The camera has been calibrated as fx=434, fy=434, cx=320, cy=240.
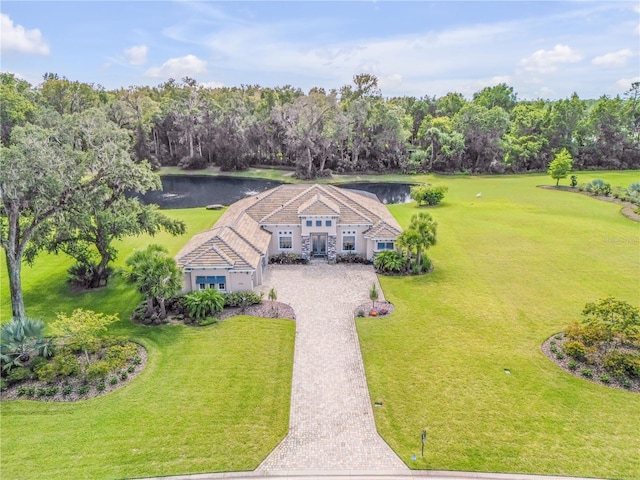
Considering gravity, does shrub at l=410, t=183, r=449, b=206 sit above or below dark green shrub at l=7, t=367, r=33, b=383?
above

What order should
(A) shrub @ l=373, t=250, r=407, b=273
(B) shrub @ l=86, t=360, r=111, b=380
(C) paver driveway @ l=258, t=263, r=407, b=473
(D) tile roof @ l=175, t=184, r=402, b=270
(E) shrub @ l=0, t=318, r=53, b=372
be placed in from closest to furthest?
(C) paver driveway @ l=258, t=263, r=407, b=473, (B) shrub @ l=86, t=360, r=111, b=380, (E) shrub @ l=0, t=318, r=53, b=372, (D) tile roof @ l=175, t=184, r=402, b=270, (A) shrub @ l=373, t=250, r=407, b=273

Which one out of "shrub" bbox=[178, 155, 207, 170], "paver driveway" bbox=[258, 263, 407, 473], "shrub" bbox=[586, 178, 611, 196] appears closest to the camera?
"paver driveway" bbox=[258, 263, 407, 473]

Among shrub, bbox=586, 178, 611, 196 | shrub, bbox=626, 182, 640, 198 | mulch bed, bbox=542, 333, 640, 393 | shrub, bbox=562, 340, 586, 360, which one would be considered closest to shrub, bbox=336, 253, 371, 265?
mulch bed, bbox=542, 333, 640, 393

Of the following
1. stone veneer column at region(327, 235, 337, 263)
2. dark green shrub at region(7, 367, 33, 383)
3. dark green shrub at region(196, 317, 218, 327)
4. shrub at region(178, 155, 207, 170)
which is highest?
shrub at region(178, 155, 207, 170)

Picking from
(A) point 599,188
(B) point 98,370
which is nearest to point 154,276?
(B) point 98,370

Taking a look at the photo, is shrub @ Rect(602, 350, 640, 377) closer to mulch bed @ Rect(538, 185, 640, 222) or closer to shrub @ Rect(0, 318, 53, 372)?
shrub @ Rect(0, 318, 53, 372)

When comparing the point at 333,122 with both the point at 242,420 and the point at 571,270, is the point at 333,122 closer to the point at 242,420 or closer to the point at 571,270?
the point at 571,270

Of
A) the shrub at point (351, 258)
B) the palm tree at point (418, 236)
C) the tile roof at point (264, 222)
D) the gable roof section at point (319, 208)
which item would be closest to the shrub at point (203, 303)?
the tile roof at point (264, 222)
